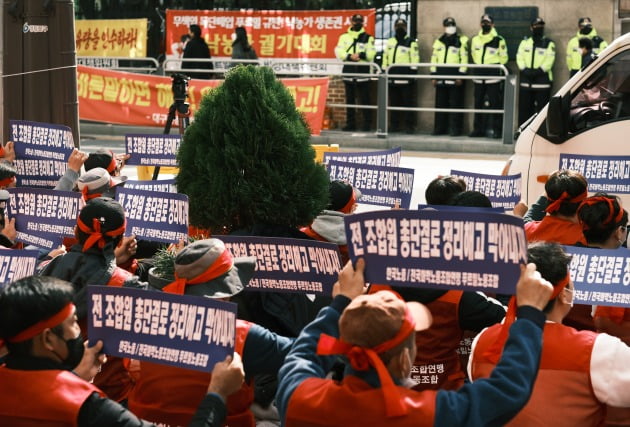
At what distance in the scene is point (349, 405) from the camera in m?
3.38

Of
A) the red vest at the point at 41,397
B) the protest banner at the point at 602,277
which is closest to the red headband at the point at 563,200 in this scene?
the protest banner at the point at 602,277

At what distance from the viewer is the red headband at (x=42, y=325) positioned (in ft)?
11.8

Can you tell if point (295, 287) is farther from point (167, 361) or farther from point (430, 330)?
point (167, 361)

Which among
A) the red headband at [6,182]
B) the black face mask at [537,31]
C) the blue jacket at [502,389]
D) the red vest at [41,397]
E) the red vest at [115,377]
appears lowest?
the red vest at [115,377]

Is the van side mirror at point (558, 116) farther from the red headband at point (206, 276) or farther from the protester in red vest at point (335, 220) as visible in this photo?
the red headband at point (206, 276)

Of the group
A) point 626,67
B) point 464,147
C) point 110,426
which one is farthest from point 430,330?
point 464,147

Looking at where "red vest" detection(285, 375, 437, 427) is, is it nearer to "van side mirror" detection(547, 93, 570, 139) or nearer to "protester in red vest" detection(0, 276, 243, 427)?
"protester in red vest" detection(0, 276, 243, 427)

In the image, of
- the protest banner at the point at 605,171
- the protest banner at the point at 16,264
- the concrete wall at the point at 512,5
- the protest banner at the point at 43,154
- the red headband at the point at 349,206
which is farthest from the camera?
the concrete wall at the point at 512,5

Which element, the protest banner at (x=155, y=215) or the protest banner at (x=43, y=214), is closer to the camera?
the protest banner at (x=155, y=215)

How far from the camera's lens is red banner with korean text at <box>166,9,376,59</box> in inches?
828

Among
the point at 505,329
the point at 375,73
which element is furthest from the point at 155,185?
the point at 375,73

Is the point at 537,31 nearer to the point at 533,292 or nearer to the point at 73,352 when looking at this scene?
the point at 533,292

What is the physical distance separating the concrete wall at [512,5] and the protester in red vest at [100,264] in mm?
15628

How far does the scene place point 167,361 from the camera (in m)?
3.86
